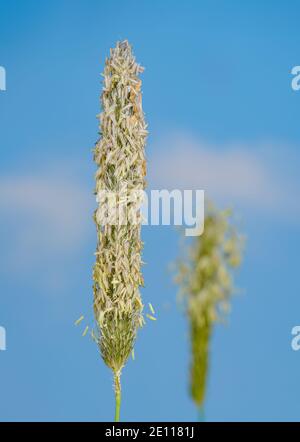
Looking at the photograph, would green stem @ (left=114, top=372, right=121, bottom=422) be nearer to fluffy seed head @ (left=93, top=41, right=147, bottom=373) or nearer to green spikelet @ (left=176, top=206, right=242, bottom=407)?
fluffy seed head @ (left=93, top=41, right=147, bottom=373)

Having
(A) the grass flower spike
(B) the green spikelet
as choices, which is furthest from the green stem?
(B) the green spikelet

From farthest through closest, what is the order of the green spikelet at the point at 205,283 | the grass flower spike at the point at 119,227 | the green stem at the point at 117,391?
the green stem at the point at 117,391 < the grass flower spike at the point at 119,227 < the green spikelet at the point at 205,283

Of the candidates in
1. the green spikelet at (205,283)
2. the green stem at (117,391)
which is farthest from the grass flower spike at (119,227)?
the green spikelet at (205,283)

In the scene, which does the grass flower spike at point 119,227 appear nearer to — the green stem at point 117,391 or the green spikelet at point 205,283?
the green stem at point 117,391

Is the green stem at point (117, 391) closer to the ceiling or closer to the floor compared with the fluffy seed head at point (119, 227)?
closer to the floor

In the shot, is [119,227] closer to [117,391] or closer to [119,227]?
[119,227]

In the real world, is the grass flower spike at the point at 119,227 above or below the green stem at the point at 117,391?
above

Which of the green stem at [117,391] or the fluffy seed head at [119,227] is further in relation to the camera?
the green stem at [117,391]

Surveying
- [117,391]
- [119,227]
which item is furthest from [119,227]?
[117,391]

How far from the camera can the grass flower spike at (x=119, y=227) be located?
5648mm

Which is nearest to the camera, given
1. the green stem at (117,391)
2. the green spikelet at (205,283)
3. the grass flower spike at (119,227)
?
the green spikelet at (205,283)
